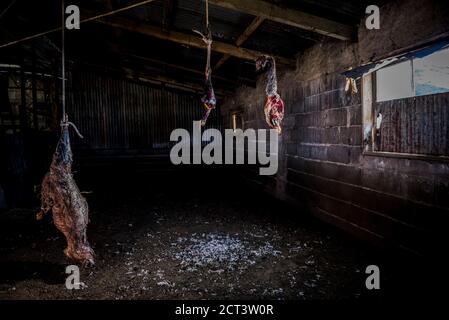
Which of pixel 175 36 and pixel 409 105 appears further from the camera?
pixel 175 36

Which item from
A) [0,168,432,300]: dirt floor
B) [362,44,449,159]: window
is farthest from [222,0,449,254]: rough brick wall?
[0,168,432,300]: dirt floor

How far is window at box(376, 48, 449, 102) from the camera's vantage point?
445 centimetres

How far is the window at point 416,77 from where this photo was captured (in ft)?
14.6

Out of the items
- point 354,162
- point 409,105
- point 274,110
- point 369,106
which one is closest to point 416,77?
point 409,105

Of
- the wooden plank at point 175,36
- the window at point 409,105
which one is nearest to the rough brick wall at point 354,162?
the window at point 409,105

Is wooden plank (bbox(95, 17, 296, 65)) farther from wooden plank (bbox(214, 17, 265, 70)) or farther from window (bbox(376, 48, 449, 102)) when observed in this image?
window (bbox(376, 48, 449, 102))

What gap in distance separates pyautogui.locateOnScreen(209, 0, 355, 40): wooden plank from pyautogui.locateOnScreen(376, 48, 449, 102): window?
1.10 metres

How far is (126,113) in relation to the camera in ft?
57.2

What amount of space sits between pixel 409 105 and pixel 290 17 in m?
2.49

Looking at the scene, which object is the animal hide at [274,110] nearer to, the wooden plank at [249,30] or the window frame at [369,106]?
the window frame at [369,106]

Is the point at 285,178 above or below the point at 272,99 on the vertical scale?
below

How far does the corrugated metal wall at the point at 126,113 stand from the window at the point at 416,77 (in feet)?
42.6

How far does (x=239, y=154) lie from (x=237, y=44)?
6356mm

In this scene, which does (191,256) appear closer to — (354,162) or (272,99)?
(272,99)
